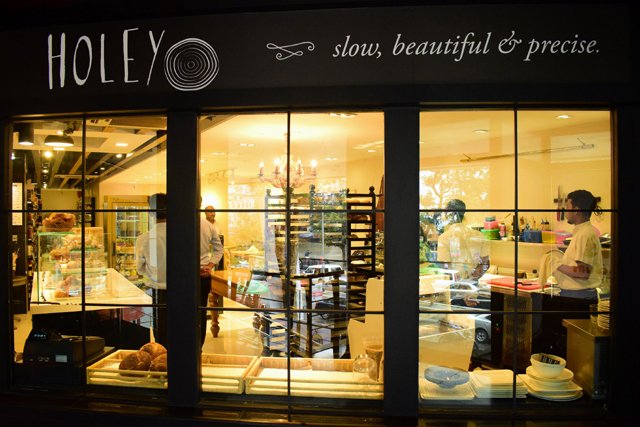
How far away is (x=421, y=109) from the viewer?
10.0ft

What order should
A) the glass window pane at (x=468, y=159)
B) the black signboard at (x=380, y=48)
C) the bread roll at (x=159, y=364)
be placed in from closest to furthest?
the black signboard at (x=380, y=48) → the glass window pane at (x=468, y=159) → the bread roll at (x=159, y=364)

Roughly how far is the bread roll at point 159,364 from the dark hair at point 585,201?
3366mm

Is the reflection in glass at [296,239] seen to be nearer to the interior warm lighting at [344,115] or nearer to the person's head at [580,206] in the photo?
the interior warm lighting at [344,115]

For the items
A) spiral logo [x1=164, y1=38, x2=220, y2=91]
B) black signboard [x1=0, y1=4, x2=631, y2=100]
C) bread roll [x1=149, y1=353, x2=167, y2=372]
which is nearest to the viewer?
black signboard [x1=0, y1=4, x2=631, y2=100]

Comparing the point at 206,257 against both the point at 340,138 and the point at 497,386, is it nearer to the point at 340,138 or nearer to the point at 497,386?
the point at 340,138

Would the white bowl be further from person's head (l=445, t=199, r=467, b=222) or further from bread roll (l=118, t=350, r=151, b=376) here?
bread roll (l=118, t=350, r=151, b=376)

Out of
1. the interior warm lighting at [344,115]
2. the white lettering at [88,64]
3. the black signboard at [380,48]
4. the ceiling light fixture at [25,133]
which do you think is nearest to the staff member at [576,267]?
the black signboard at [380,48]

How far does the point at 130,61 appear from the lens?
10.3 feet

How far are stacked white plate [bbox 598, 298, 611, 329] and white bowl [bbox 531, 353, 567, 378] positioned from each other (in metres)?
0.40

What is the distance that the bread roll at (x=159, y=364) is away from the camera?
338 centimetres

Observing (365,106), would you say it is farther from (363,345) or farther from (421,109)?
(363,345)

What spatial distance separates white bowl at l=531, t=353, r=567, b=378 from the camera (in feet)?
10.4

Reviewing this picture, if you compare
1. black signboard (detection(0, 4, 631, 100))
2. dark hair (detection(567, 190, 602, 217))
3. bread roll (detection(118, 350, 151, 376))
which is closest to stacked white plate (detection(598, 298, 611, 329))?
dark hair (detection(567, 190, 602, 217))

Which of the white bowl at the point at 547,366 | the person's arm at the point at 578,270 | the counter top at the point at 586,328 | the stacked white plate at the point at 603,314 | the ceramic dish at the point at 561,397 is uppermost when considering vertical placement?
the person's arm at the point at 578,270
